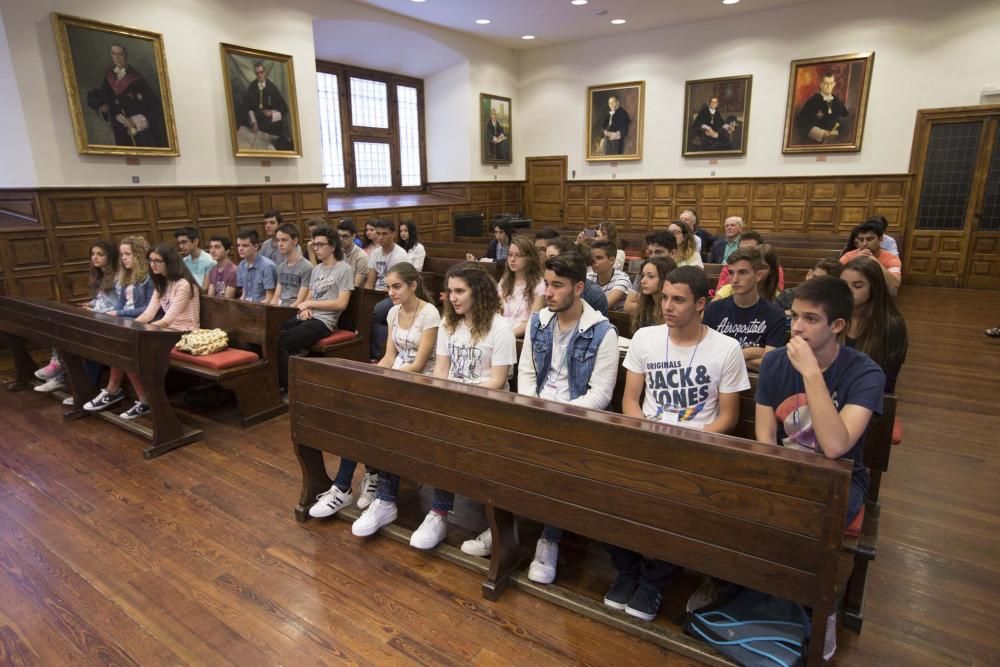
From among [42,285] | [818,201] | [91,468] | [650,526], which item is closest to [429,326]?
[650,526]

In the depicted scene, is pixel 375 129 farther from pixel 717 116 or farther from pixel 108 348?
pixel 108 348

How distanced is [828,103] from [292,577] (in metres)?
10.7

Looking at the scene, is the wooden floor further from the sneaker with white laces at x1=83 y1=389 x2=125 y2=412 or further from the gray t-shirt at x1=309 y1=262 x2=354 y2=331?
the gray t-shirt at x1=309 y1=262 x2=354 y2=331

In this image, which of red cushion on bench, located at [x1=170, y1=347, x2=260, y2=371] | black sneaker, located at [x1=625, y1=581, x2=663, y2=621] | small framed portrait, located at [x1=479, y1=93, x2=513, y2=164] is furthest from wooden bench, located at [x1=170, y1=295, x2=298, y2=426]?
small framed portrait, located at [x1=479, y1=93, x2=513, y2=164]

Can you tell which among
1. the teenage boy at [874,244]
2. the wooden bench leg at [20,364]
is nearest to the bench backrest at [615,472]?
the wooden bench leg at [20,364]

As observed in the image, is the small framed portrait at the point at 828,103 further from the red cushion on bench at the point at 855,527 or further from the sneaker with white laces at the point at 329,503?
the sneaker with white laces at the point at 329,503

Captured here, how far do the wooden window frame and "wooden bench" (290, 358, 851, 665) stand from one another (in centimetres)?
888

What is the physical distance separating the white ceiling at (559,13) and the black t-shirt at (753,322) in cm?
766

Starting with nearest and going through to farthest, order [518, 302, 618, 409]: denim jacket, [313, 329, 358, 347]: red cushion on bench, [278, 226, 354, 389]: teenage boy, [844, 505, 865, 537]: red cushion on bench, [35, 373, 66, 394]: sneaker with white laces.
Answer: [844, 505, 865, 537]: red cushion on bench → [518, 302, 618, 409]: denim jacket → [278, 226, 354, 389]: teenage boy → [313, 329, 358, 347]: red cushion on bench → [35, 373, 66, 394]: sneaker with white laces

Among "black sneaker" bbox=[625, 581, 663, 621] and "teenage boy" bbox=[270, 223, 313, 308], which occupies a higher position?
"teenage boy" bbox=[270, 223, 313, 308]

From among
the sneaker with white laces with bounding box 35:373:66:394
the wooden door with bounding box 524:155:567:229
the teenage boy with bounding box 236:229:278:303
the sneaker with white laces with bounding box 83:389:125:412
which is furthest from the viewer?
the wooden door with bounding box 524:155:567:229

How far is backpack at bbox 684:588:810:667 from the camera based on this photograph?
5.98ft

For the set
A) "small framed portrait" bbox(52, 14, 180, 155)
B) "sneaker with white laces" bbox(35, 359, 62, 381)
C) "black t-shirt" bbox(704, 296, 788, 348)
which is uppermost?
"small framed portrait" bbox(52, 14, 180, 155)

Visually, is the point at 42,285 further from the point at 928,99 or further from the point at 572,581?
the point at 928,99
